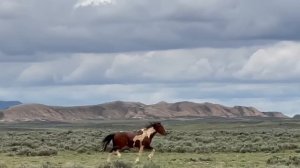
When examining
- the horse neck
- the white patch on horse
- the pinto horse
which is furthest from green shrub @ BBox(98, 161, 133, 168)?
the horse neck

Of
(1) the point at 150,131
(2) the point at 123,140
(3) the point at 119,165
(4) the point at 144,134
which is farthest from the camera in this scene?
(1) the point at 150,131

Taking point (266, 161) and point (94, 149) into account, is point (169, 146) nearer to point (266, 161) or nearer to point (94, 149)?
point (94, 149)

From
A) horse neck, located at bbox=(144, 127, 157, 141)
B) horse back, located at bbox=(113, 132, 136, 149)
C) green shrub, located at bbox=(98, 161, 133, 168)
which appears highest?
horse neck, located at bbox=(144, 127, 157, 141)

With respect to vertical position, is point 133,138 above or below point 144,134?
below

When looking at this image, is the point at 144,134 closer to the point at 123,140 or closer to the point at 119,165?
the point at 123,140

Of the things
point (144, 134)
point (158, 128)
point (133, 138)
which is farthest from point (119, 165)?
point (158, 128)

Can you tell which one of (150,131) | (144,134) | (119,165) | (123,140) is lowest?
(119,165)

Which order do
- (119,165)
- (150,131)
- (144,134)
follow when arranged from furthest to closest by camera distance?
(150,131)
(144,134)
(119,165)

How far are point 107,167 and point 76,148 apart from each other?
1431 cm

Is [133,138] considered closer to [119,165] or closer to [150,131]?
[150,131]

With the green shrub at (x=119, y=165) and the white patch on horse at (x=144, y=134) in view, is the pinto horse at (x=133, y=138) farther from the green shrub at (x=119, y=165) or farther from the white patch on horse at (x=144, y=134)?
the green shrub at (x=119, y=165)

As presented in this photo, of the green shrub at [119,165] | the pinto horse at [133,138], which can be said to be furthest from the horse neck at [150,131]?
the green shrub at [119,165]

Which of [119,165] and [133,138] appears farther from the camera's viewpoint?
[133,138]

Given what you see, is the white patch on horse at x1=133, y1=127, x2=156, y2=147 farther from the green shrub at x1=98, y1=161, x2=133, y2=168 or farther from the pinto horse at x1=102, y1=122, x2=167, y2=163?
the green shrub at x1=98, y1=161, x2=133, y2=168
